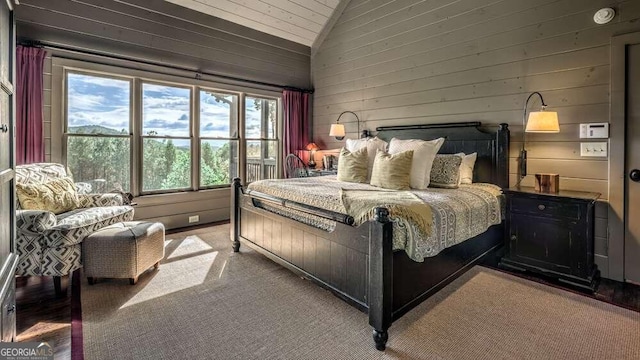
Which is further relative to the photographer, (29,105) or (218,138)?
(218,138)

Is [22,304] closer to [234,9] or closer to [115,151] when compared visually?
[115,151]

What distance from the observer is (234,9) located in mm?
4590

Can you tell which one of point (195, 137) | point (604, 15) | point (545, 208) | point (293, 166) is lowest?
point (545, 208)

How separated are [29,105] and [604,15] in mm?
5479

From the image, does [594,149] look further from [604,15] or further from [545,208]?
[604,15]

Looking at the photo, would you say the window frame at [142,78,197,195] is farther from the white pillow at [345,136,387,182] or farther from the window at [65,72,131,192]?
the white pillow at [345,136,387,182]

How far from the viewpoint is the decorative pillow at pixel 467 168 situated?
3299 mm

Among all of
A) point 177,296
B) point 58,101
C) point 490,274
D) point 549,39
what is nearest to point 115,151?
point 58,101

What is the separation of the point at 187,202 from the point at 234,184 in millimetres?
1457

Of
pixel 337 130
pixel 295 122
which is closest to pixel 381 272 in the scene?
pixel 337 130

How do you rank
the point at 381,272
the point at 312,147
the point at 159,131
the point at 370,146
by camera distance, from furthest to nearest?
the point at 312,147 < the point at 159,131 < the point at 370,146 < the point at 381,272

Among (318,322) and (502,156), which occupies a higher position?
(502,156)

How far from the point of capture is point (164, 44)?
4.19 metres

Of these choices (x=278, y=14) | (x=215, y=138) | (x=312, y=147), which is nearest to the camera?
(x=215, y=138)
